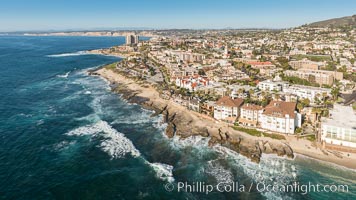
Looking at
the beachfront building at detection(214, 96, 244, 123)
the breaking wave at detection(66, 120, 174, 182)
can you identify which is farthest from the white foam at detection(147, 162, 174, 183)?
the beachfront building at detection(214, 96, 244, 123)

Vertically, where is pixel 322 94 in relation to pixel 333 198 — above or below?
above

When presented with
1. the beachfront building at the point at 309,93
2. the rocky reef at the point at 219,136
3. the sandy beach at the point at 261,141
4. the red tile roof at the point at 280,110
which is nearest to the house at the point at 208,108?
the sandy beach at the point at 261,141

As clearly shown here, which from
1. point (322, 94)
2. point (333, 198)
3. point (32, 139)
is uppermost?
point (322, 94)

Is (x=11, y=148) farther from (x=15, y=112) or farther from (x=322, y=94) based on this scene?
(x=322, y=94)

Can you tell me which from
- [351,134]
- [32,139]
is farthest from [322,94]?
[32,139]

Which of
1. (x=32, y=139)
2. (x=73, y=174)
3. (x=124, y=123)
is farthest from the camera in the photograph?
(x=124, y=123)

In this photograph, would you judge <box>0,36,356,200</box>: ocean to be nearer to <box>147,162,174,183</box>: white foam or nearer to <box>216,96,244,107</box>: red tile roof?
<box>147,162,174,183</box>: white foam
